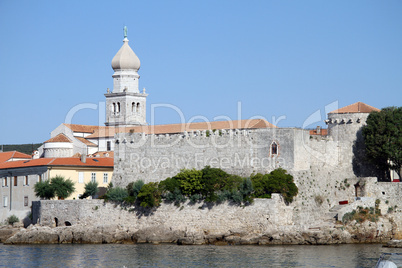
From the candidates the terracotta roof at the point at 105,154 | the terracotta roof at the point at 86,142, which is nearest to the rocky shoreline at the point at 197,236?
the terracotta roof at the point at 105,154

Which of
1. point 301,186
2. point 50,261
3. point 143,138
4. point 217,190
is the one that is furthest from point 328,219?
point 50,261

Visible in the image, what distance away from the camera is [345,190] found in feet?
175

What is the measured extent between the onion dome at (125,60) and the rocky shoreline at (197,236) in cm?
2935

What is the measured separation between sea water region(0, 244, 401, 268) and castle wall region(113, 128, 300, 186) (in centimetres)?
681

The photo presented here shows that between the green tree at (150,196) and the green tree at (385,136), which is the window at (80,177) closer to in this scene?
the green tree at (150,196)

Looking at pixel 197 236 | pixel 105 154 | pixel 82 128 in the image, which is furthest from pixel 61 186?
pixel 82 128

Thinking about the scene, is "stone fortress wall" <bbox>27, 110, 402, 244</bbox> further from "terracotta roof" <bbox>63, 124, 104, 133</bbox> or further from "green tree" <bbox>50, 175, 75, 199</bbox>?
"terracotta roof" <bbox>63, 124, 104, 133</bbox>

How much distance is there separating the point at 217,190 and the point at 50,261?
12247mm

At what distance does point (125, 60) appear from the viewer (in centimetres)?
7969

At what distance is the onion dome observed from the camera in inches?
3135

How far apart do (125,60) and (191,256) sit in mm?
40191

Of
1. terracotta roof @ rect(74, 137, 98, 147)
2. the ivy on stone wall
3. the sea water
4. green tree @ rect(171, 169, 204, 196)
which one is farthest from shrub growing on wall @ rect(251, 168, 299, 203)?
terracotta roof @ rect(74, 137, 98, 147)

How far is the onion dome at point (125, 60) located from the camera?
261 feet

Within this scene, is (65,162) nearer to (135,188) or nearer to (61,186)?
(61,186)
